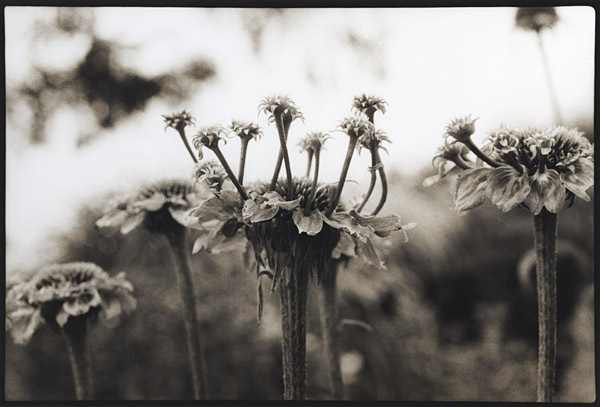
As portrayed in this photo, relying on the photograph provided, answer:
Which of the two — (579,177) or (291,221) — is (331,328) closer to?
(291,221)

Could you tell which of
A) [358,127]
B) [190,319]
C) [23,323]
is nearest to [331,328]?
[190,319]

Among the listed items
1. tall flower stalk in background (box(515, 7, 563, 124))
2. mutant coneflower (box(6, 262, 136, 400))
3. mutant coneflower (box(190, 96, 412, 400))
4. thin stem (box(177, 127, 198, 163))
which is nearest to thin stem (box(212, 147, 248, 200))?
mutant coneflower (box(190, 96, 412, 400))

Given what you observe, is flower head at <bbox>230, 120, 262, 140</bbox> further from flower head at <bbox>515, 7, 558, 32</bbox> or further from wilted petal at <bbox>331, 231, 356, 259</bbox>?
flower head at <bbox>515, 7, 558, 32</bbox>

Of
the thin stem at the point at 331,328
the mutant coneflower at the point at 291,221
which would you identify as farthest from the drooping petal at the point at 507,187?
the thin stem at the point at 331,328

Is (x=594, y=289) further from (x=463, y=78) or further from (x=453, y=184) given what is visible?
(x=463, y=78)

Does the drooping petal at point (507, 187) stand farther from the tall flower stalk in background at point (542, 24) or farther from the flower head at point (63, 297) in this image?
the flower head at point (63, 297)

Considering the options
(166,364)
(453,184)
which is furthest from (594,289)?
(166,364)
